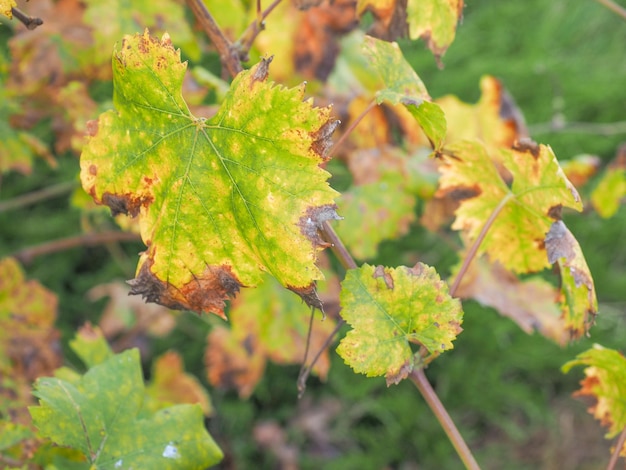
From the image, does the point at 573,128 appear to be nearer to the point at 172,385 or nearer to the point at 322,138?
the point at 172,385

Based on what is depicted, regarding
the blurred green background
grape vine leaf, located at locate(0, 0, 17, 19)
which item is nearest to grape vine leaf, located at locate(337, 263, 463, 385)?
grape vine leaf, located at locate(0, 0, 17, 19)

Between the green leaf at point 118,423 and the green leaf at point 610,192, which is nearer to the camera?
the green leaf at point 118,423

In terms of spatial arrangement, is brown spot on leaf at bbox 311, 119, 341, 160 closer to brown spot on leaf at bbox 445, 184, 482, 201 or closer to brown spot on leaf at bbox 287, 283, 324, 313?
brown spot on leaf at bbox 287, 283, 324, 313

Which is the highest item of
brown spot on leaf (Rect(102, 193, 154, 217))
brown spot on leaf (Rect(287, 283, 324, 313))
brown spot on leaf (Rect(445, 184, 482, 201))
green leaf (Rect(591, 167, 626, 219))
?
brown spot on leaf (Rect(102, 193, 154, 217))

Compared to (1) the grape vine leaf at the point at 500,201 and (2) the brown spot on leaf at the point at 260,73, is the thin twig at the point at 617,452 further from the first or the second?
(2) the brown spot on leaf at the point at 260,73

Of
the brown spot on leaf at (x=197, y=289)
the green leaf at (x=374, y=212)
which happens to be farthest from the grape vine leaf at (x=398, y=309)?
the green leaf at (x=374, y=212)

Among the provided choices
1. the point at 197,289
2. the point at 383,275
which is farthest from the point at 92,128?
the point at 383,275
